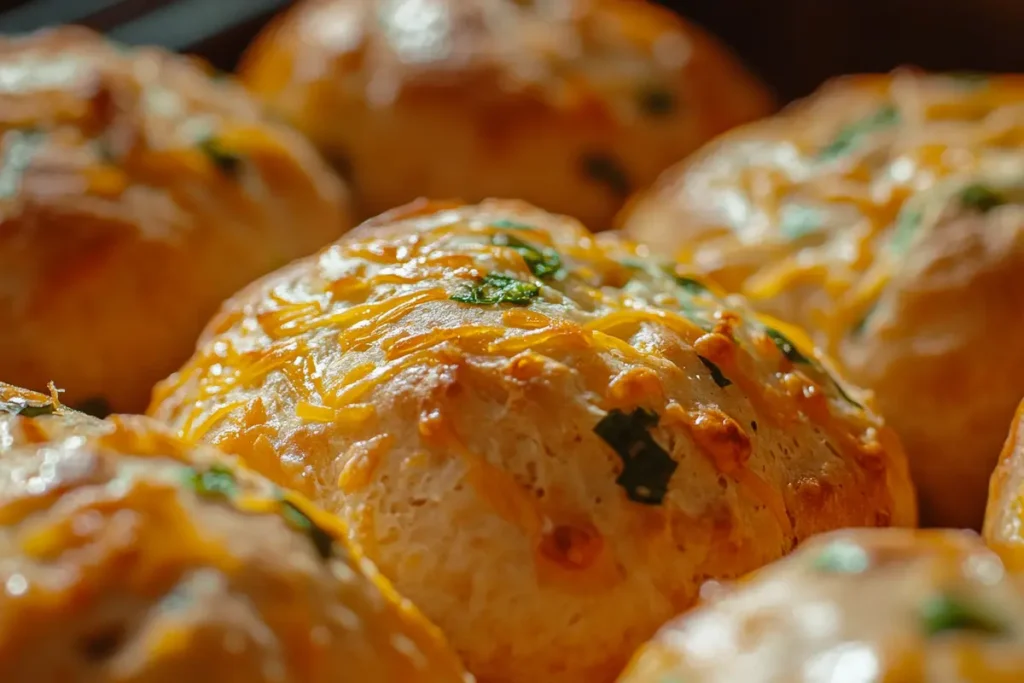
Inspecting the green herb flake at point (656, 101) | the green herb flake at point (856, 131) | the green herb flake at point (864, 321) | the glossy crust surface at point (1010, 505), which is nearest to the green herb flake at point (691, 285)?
the green herb flake at point (864, 321)

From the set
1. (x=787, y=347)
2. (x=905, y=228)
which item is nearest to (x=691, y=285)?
(x=787, y=347)

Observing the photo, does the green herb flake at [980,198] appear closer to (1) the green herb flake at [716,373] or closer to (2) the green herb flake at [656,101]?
(1) the green herb flake at [716,373]

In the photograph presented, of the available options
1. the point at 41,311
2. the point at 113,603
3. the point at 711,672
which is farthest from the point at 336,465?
the point at 41,311

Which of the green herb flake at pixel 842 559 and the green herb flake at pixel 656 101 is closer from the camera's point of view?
the green herb flake at pixel 842 559

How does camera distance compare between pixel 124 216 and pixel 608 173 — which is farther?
pixel 608 173

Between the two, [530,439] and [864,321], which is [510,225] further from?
[864,321]
